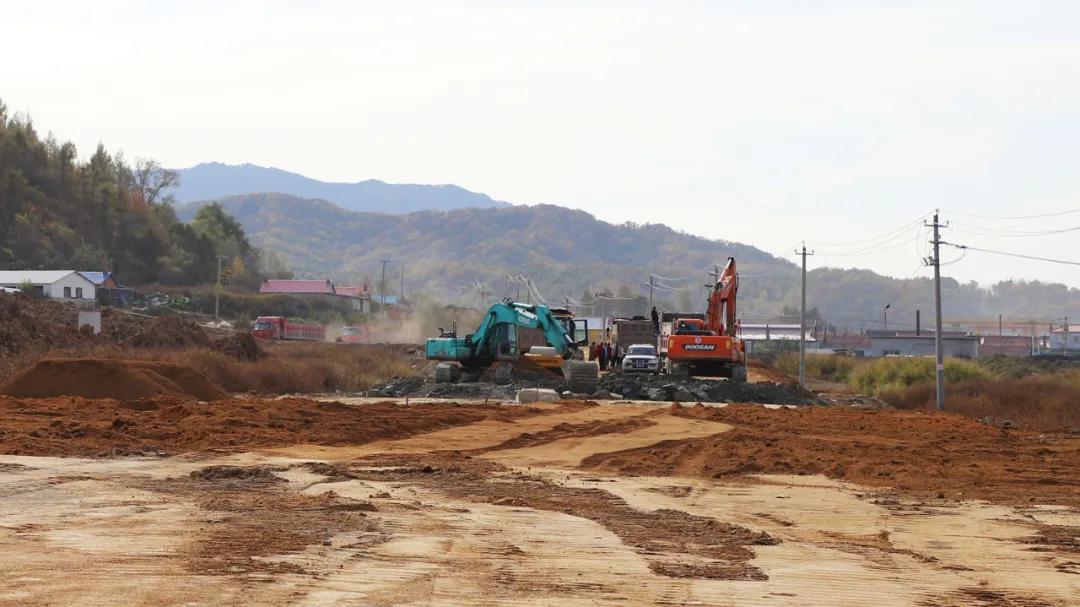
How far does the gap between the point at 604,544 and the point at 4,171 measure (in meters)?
112

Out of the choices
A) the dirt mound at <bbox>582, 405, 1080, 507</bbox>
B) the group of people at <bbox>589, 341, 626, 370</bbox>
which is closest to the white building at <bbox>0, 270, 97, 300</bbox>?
the group of people at <bbox>589, 341, 626, 370</bbox>

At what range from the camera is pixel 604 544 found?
42.5 ft

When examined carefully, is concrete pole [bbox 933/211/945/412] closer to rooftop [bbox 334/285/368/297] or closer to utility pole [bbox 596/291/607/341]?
utility pole [bbox 596/291/607/341]

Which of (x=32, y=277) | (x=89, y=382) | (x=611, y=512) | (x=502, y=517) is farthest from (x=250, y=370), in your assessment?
(x=32, y=277)

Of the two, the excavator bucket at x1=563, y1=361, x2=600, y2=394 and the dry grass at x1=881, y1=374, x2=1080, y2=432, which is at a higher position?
the excavator bucket at x1=563, y1=361, x2=600, y2=394

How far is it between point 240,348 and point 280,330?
39770 millimetres

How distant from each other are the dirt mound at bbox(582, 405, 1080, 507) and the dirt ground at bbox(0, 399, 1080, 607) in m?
0.12

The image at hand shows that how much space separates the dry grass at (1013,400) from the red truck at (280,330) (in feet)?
152

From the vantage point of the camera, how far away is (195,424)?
83.8 feet

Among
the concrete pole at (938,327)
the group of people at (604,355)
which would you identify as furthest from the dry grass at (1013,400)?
the group of people at (604,355)

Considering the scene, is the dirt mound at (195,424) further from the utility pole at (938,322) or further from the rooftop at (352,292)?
the rooftop at (352,292)

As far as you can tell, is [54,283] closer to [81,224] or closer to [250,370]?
[81,224]

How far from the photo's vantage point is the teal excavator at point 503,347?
4334cm

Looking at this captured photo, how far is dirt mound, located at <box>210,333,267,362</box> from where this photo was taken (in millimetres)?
55500
